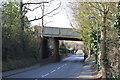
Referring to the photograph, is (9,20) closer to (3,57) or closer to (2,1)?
(2,1)

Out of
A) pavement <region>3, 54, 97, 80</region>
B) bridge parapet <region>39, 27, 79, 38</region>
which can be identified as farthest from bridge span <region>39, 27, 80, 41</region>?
pavement <region>3, 54, 97, 80</region>

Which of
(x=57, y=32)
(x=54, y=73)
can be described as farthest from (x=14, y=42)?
(x=57, y=32)

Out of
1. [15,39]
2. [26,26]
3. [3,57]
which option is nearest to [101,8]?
[3,57]

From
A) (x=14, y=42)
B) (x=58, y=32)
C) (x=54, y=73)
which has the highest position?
(x=58, y=32)

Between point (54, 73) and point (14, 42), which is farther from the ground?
point (14, 42)

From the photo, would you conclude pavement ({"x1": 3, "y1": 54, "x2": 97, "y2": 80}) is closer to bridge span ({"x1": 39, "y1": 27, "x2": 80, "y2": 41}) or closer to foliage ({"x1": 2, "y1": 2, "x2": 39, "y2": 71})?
foliage ({"x1": 2, "y1": 2, "x2": 39, "y2": 71})

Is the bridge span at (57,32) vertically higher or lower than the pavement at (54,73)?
higher

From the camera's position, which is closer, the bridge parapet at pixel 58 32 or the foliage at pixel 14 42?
the foliage at pixel 14 42

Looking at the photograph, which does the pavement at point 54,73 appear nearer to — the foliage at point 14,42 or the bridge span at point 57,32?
the foliage at point 14,42

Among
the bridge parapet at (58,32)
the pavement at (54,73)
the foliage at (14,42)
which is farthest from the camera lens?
the bridge parapet at (58,32)

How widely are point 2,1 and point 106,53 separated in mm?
23495

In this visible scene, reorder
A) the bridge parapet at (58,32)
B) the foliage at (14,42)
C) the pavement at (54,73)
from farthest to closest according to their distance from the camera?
1. the bridge parapet at (58,32)
2. the foliage at (14,42)
3. the pavement at (54,73)

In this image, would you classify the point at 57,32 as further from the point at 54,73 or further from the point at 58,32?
the point at 54,73

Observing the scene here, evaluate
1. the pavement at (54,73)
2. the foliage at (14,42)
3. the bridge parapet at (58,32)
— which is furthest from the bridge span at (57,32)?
the pavement at (54,73)
